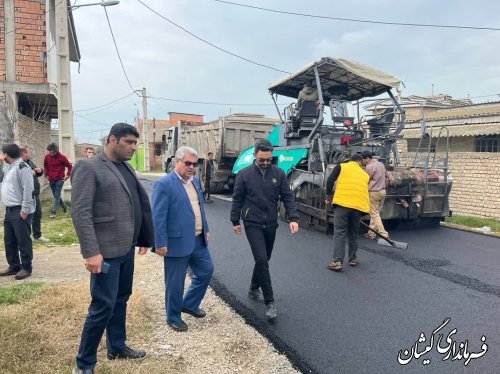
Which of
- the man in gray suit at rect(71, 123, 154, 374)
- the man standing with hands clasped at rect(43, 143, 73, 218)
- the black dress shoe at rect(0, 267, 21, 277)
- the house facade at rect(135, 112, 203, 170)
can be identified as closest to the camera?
the man in gray suit at rect(71, 123, 154, 374)

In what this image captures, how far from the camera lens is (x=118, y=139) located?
118 inches

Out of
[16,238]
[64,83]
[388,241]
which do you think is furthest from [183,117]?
[16,238]

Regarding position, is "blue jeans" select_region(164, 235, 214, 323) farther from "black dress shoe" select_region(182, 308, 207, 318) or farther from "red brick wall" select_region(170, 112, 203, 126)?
"red brick wall" select_region(170, 112, 203, 126)

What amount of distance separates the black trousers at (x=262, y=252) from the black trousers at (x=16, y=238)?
9.85ft

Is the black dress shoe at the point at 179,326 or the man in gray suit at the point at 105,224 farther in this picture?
the black dress shoe at the point at 179,326

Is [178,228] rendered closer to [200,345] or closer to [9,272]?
[200,345]

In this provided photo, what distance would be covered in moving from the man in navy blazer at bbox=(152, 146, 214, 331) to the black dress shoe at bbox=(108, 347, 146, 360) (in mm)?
569

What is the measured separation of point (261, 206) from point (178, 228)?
0.93 meters

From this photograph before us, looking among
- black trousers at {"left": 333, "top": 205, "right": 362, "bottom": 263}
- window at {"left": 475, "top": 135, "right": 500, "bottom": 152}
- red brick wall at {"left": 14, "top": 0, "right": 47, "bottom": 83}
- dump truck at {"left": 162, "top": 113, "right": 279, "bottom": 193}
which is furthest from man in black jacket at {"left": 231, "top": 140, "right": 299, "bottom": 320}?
window at {"left": 475, "top": 135, "right": 500, "bottom": 152}

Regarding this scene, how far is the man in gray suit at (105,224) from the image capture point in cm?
275

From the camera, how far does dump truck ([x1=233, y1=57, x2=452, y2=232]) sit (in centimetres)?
823

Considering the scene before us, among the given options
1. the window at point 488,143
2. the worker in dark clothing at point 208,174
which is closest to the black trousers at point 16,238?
the worker in dark clothing at point 208,174

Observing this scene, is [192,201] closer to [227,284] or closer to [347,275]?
[227,284]

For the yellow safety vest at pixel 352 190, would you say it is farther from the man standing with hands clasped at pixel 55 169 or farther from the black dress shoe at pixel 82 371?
the man standing with hands clasped at pixel 55 169
